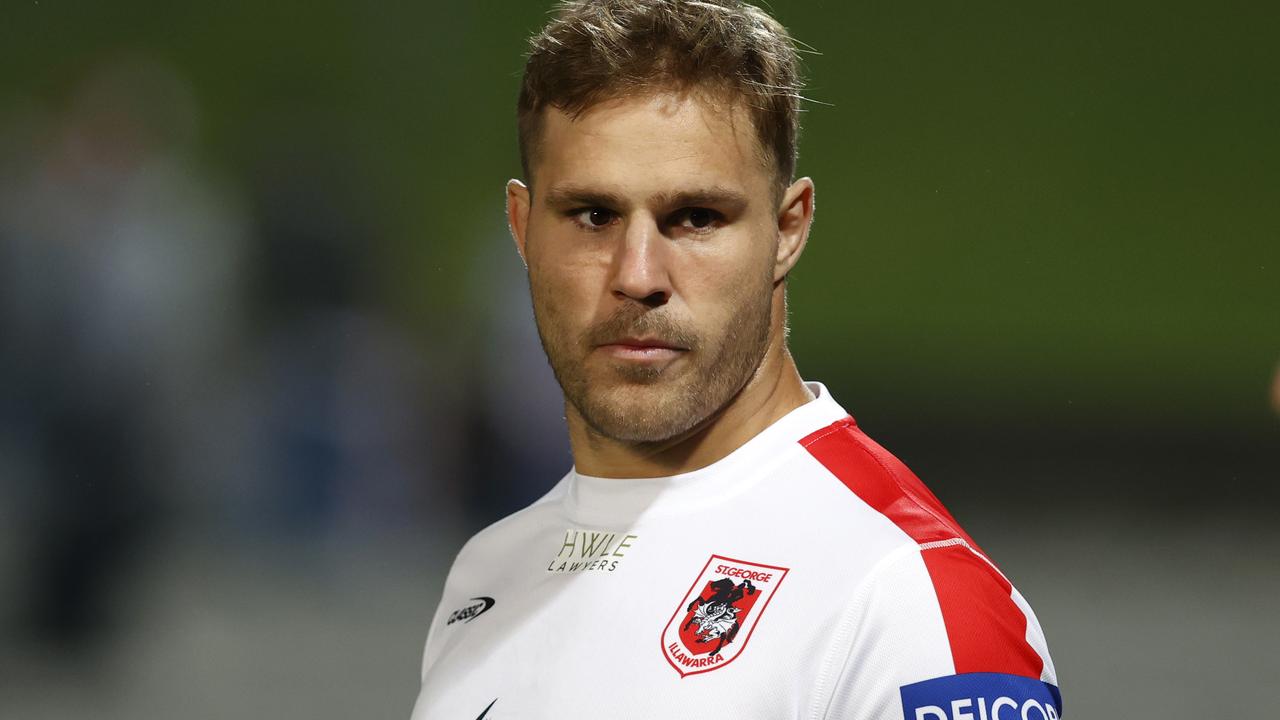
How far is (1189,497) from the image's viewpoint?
6.81 metres

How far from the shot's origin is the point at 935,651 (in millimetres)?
1040

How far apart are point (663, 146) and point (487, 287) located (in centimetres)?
560

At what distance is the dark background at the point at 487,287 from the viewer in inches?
230

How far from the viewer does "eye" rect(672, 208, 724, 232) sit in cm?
122

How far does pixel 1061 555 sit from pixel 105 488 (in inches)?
177

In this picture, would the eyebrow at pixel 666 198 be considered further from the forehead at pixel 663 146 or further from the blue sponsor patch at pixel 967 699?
the blue sponsor patch at pixel 967 699

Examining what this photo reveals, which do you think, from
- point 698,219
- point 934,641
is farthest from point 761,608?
point 698,219

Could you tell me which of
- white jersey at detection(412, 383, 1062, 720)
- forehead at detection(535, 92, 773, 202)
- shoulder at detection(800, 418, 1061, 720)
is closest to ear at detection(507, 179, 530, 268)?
forehead at detection(535, 92, 773, 202)

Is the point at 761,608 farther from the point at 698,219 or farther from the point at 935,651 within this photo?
the point at 698,219

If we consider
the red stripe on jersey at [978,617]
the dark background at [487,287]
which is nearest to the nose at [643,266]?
the red stripe on jersey at [978,617]

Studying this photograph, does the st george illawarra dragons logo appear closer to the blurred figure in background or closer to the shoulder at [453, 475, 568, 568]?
the shoulder at [453, 475, 568, 568]

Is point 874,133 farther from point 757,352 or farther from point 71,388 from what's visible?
point 757,352

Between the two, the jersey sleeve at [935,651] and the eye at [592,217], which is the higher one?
the eye at [592,217]

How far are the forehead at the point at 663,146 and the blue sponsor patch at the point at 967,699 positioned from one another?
49 centimetres
